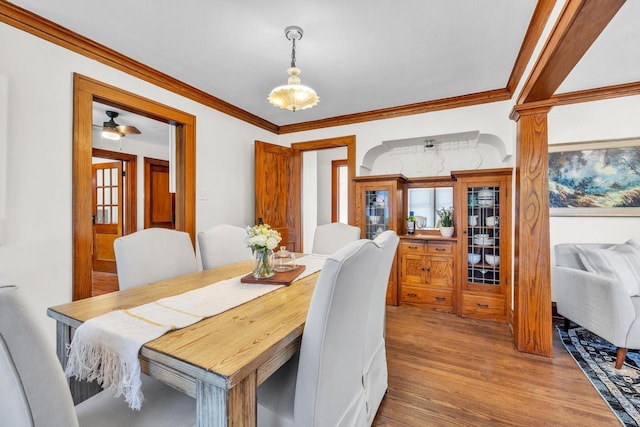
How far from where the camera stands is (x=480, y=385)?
6.04ft

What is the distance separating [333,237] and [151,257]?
1.49 m

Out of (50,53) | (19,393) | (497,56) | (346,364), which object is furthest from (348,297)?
(50,53)

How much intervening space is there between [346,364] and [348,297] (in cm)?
30

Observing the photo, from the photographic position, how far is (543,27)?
5.71 feet

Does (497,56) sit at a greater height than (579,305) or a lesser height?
greater

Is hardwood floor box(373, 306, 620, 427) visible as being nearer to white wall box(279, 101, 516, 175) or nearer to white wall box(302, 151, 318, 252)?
white wall box(279, 101, 516, 175)

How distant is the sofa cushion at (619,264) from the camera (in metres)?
2.19

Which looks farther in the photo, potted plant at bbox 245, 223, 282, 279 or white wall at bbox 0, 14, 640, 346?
white wall at bbox 0, 14, 640, 346

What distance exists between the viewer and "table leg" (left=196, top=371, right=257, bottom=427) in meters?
0.74

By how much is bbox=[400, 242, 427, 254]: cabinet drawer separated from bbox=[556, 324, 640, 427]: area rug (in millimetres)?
1399

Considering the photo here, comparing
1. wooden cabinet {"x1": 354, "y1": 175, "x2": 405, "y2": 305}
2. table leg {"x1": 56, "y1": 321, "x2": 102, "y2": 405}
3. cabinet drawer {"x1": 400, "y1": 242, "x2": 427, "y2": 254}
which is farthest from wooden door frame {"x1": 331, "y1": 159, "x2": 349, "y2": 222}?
table leg {"x1": 56, "y1": 321, "x2": 102, "y2": 405}

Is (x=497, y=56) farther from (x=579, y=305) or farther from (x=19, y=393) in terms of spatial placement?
(x=19, y=393)

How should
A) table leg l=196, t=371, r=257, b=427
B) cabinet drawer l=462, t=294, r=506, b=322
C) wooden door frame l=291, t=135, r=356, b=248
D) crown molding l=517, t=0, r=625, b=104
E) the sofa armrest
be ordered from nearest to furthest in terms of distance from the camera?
table leg l=196, t=371, r=257, b=427
crown molding l=517, t=0, r=625, b=104
the sofa armrest
cabinet drawer l=462, t=294, r=506, b=322
wooden door frame l=291, t=135, r=356, b=248

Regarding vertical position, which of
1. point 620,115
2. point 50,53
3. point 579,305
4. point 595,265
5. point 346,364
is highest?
point 50,53
